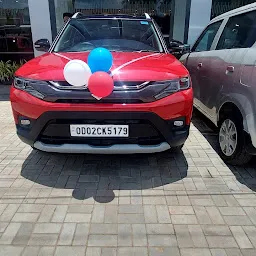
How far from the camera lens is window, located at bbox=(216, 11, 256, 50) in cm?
316

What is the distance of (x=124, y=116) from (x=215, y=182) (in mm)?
1229

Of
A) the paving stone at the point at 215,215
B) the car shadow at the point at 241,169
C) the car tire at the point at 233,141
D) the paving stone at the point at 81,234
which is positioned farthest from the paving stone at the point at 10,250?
the car tire at the point at 233,141

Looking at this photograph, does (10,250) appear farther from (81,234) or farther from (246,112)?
(246,112)

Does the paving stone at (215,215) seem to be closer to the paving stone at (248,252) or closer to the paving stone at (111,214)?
the paving stone at (248,252)

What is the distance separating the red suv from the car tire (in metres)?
0.63

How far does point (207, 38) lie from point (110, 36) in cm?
171

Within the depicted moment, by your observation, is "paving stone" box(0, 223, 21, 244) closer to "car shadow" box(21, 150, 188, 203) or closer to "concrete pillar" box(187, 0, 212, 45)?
"car shadow" box(21, 150, 188, 203)

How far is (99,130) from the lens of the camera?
9.02ft

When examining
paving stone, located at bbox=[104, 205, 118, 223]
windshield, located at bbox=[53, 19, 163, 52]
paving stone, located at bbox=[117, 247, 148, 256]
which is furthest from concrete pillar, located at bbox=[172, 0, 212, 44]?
paving stone, located at bbox=[117, 247, 148, 256]

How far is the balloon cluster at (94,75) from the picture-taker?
250 centimetres

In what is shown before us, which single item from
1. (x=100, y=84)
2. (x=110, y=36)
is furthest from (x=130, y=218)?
(x=110, y=36)

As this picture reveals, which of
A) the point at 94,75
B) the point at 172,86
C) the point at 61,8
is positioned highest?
the point at 61,8

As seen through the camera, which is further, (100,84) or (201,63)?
(201,63)

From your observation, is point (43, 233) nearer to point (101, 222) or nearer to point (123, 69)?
point (101, 222)
